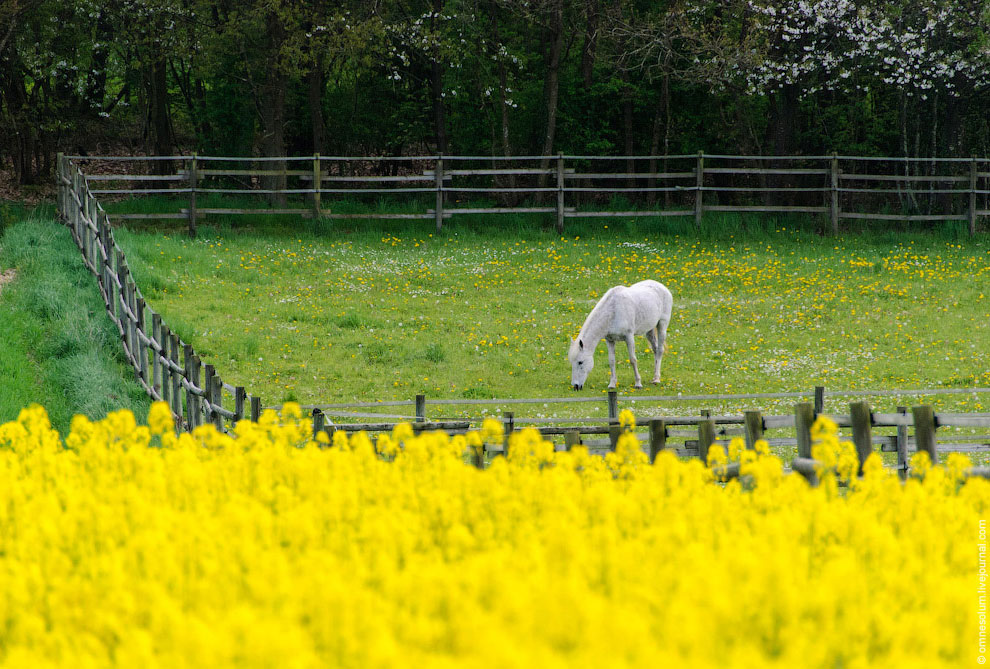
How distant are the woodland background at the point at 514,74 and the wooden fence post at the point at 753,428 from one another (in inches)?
740

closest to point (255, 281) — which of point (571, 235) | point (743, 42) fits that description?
point (571, 235)

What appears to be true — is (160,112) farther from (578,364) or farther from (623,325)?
(578,364)

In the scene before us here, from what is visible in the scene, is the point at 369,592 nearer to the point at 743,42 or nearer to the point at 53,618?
the point at 53,618

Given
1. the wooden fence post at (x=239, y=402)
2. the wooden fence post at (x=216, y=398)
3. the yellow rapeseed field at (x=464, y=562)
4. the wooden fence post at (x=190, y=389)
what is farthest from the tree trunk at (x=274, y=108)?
the yellow rapeseed field at (x=464, y=562)

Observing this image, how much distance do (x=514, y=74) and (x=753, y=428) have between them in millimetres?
23533

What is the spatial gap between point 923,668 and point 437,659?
149 centimetres

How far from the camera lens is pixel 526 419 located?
10.9 metres

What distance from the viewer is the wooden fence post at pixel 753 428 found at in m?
8.24

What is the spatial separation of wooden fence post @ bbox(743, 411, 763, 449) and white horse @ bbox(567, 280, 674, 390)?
6515mm

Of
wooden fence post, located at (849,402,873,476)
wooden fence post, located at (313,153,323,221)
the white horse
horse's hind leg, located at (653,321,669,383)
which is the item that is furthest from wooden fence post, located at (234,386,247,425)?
wooden fence post, located at (313,153,323,221)

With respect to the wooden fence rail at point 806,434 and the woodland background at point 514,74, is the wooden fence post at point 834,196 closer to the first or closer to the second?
the woodland background at point 514,74

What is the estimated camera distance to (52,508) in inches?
198

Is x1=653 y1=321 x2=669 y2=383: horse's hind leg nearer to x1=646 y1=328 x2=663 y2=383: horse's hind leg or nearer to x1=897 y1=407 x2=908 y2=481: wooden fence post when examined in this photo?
x1=646 y1=328 x2=663 y2=383: horse's hind leg

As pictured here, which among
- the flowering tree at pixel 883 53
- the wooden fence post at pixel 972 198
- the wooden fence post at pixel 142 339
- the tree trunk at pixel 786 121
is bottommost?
the wooden fence post at pixel 142 339
